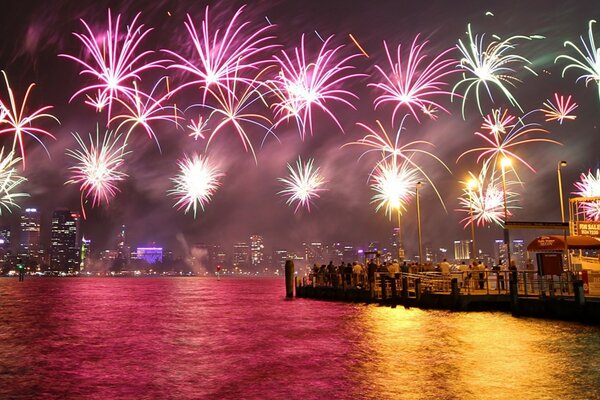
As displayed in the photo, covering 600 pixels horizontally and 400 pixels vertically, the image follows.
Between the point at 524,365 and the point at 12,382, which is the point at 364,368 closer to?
the point at 524,365

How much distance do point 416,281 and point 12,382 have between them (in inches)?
894

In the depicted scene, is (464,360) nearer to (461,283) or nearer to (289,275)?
(461,283)

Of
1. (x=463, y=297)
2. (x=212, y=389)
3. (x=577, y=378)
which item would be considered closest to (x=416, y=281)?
(x=463, y=297)

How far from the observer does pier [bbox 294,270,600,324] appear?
75.9 feet

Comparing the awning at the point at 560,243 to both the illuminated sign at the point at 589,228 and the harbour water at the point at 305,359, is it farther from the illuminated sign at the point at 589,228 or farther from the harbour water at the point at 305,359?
the harbour water at the point at 305,359

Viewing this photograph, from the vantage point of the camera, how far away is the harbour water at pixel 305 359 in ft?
33.5

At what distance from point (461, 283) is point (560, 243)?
638cm

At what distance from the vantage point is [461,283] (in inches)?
1250

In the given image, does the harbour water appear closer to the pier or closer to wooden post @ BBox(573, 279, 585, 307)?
wooden post @ BBox(573, 279, 585, 307)

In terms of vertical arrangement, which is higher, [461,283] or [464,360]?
[461,283]

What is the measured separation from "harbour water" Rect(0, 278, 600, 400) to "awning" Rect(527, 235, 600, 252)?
6317 mm

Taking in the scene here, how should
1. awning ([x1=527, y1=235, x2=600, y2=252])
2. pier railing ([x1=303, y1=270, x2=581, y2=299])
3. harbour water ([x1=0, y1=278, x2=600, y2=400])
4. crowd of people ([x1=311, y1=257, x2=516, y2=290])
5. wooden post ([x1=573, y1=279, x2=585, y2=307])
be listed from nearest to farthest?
harbour water ([x1=0, y1=278, x2=600, y2=400])
wooden post ([x1=573, y1=279, x2=585, y2=307])
pier railing ([x1=303, y1=270, x2=581, y2=299])
awning ([x1=527, y1=235, x2=600, y2=252])
crowd of people ([x1=311, y1=257, x2=516, y2=290])

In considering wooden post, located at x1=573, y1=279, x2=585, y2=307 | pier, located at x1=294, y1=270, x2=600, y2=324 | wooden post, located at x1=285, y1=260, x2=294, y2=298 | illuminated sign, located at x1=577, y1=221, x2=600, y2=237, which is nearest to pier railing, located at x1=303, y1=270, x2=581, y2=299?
pier, located at x1=294, y1=270, x2=600, y2=324

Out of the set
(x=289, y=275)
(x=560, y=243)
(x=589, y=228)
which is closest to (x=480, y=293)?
(x=560, y=243)
